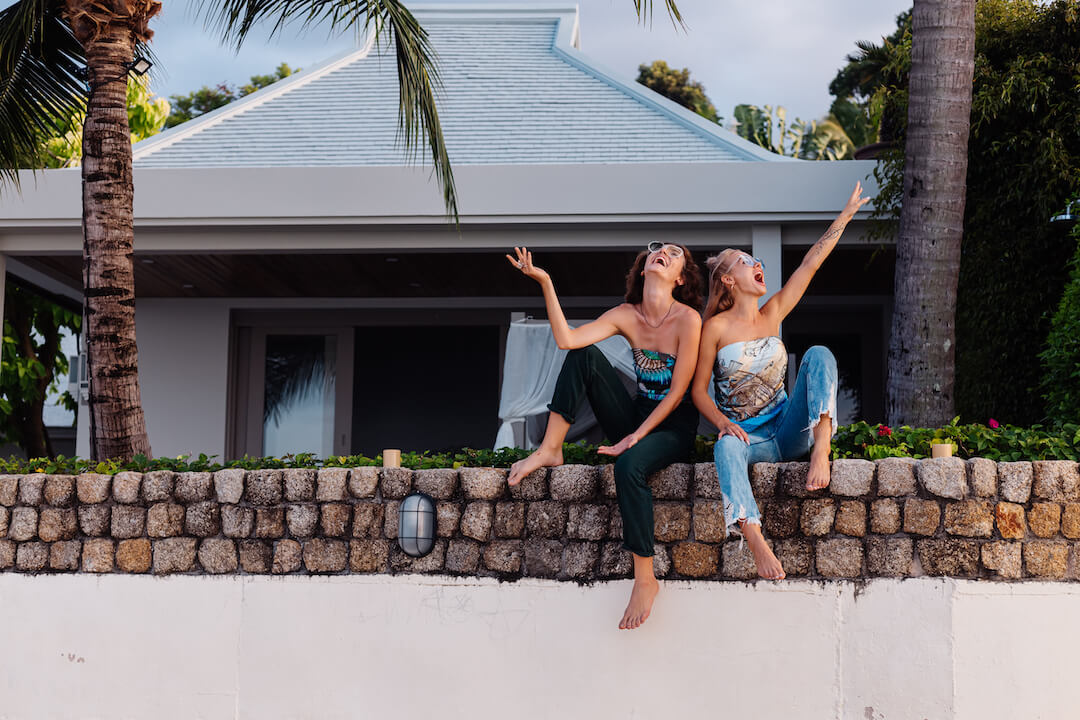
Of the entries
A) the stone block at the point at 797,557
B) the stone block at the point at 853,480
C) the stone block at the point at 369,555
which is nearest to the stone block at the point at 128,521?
the stone block at the point at 369,555

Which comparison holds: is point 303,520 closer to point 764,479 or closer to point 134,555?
point 134,555

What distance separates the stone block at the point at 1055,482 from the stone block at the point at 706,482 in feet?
4.67

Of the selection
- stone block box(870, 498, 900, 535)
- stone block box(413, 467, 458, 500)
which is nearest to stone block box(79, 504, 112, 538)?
stone block box(413, 467, 458, 500)

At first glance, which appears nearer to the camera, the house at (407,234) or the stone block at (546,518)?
the stone block at (546,518)

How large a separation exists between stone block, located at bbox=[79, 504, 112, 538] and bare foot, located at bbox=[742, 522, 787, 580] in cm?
338

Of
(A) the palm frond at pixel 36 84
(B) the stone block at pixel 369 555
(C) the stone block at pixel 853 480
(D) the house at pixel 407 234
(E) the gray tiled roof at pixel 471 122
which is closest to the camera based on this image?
(C) the stone block at pixel 853 480

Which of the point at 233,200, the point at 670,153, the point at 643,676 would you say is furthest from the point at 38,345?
the point at 643,676

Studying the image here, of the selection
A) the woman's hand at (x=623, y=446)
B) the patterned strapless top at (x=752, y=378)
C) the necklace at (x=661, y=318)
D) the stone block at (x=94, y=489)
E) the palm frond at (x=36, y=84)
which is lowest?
the stone block at (x=94, y=489)

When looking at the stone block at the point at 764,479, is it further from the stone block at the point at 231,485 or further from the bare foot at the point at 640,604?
the stone block at the point at 231,485

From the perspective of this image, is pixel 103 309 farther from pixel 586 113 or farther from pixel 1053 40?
pixel 1053 40

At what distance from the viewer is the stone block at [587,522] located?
4812 mm

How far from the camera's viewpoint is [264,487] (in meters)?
5.16

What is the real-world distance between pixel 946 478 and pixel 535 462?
1.88 m

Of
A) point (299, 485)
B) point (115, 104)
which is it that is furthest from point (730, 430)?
point (115, 104)
